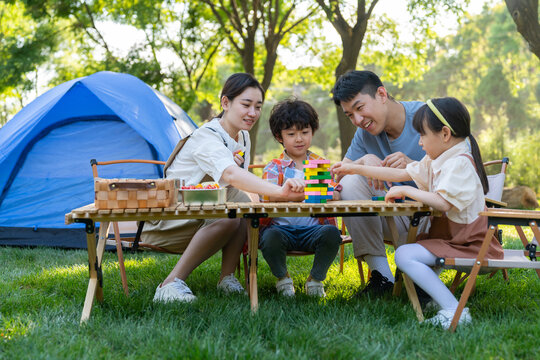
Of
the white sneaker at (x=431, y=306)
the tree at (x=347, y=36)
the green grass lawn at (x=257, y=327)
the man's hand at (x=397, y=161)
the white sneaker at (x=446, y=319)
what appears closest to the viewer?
the green grass lawn at (x=257, y=327)

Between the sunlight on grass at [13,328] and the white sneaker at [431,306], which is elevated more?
the sunlight on grass at [13,328]

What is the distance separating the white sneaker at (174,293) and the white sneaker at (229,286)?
35 centimetres

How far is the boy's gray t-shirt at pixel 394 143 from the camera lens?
323cm

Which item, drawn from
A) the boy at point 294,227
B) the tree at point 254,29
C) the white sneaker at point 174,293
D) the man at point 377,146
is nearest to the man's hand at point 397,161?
the man at point 377,146

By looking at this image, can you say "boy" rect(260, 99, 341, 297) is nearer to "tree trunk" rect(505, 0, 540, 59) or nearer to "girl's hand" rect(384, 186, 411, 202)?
"girl's hand" rect(384, 186, 411, 202)

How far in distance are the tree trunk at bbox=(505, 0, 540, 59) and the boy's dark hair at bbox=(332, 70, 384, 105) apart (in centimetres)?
442

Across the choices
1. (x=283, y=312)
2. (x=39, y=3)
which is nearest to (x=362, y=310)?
(x=283, y=312)

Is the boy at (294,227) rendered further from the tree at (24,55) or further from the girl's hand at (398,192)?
the tree at (24,55)

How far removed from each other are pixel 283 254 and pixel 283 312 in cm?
55

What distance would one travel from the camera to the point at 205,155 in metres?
2.82

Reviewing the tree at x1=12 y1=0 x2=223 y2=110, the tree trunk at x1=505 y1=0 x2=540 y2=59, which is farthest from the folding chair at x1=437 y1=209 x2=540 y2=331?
the tree at x1=12 y1=0 x2=223 y2=110

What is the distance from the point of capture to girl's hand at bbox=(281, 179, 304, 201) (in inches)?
95.0

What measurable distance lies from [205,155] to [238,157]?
335 mm

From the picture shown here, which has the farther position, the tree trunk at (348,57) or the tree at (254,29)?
the tree at (254,29)
